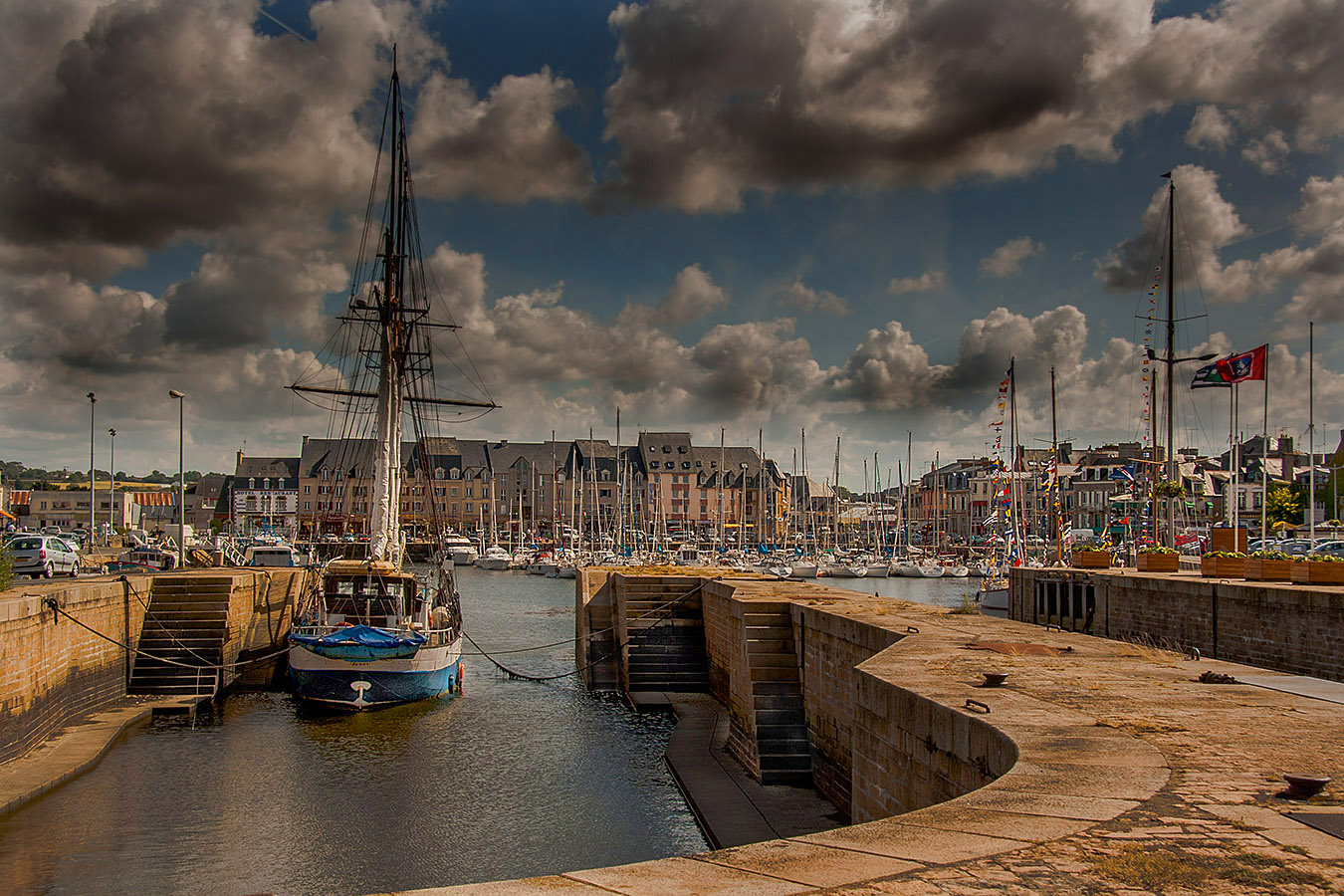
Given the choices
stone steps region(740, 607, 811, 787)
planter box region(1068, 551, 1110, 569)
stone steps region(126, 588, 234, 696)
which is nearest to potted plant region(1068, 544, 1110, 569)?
planter box region(1068, 551, 1110, 569)

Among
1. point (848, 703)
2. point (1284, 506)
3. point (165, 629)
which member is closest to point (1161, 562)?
point (848, 703)

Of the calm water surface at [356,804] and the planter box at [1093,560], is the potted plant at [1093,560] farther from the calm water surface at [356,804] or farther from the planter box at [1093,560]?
the calm water surface at [356,804]

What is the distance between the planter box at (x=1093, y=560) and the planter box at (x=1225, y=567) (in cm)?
680

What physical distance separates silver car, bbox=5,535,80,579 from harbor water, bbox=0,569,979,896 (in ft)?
44.0

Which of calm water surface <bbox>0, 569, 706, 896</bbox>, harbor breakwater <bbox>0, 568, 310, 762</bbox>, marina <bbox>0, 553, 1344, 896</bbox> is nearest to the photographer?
marina <bbox>0, 553, 1344, 896</bbox>

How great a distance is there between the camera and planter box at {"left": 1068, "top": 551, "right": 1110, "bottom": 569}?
102 ft

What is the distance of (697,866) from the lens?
5516 millimetres

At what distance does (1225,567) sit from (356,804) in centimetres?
1975

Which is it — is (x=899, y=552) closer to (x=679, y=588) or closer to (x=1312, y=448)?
(x=1312, y=448)

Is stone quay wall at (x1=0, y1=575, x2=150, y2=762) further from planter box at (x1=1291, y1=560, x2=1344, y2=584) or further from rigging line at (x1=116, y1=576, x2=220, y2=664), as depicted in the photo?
planter box at (x1=1291, y1=560, x2=1344, y2=584)

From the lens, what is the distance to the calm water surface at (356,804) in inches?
596

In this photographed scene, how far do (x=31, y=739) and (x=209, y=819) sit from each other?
228 inches

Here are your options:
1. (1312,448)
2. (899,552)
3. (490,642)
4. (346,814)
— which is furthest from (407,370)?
(899,552)

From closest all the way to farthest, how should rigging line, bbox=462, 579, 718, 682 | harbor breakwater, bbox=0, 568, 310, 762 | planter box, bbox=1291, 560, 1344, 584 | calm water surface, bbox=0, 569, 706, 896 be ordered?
calm water surface, bbox=0, 569, 706, 896
harbor breakwater, bbox=0, 568, 310, 762
planter box, bbox=1291, 560, 1344, 584
rigging line, bbox=462, 579, 718, 682
